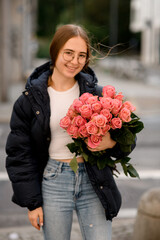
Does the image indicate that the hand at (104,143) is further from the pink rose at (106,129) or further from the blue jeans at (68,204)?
the blue jeans at (68,204)

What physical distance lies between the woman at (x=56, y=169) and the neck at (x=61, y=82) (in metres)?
0.06

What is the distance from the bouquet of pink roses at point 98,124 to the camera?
2350mm

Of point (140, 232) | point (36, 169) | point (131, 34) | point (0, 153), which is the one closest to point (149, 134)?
point (0, 153)

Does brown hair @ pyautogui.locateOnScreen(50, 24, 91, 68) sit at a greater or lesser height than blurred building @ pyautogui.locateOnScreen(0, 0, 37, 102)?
greater

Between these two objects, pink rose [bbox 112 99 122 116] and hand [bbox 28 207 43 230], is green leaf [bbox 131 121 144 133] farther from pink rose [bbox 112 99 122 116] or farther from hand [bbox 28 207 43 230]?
hand [bbox 28 207 43 230]

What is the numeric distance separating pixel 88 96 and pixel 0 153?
6.23 metres

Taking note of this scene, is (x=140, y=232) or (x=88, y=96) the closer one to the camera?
(x=88, y=96)

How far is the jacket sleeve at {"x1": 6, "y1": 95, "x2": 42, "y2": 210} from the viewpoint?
2560mm

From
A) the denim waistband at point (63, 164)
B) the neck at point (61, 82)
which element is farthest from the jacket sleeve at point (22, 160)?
the neck at point (61, 82)

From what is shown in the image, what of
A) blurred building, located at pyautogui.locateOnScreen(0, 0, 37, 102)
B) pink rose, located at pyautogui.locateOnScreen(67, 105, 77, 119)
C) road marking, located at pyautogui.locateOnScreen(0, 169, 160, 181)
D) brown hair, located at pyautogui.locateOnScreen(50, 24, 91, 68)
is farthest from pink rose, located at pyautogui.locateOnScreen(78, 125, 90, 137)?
blurred building, located at pyautogui.locateOnScreen(0, 0, 37, 102)

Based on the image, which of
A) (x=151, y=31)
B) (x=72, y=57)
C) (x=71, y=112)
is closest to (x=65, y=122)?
(x=71, y=112)

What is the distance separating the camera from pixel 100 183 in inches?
99.3

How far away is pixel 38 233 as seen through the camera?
442 centimetres

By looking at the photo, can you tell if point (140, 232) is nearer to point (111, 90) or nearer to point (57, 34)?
point (111, 90)
